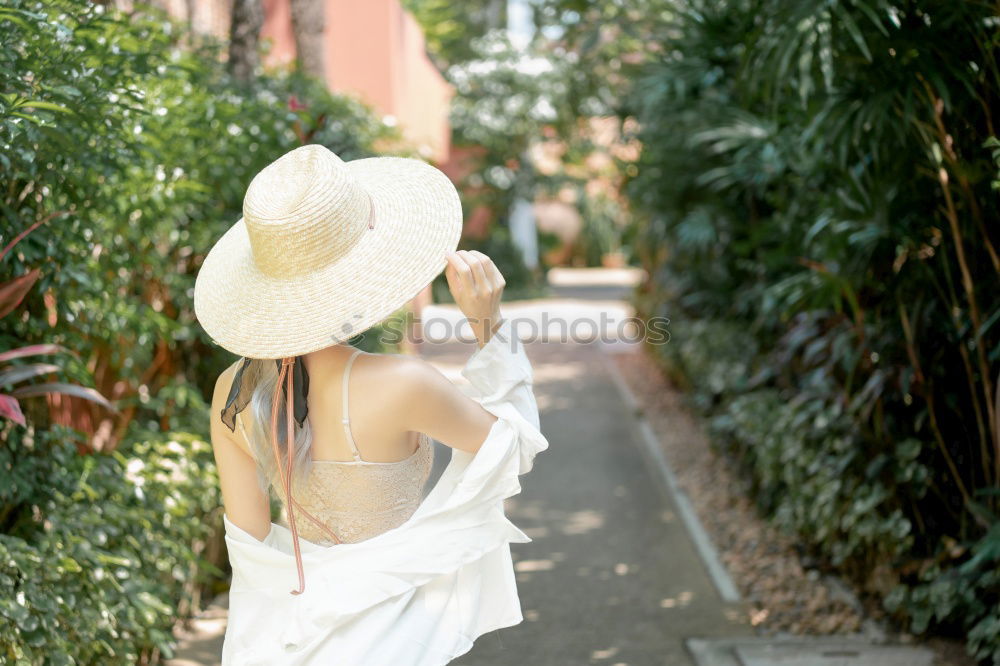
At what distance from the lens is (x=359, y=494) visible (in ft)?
7.15

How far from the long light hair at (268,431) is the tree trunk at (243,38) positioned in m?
4.62

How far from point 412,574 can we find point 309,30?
7.46 m

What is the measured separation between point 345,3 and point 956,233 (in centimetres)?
1050

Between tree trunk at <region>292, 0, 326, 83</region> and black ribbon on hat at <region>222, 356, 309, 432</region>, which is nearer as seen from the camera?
black ribbon on hat at <region>222, 356, 309, 432</region>

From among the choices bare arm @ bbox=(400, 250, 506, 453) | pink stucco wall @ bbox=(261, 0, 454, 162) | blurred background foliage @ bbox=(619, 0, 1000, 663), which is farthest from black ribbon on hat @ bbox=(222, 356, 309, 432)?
pink stucco wall @ bbox=(261, 0, 454, 162)

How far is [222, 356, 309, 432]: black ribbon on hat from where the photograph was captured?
2.09 m

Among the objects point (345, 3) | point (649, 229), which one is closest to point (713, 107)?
point (649, 229)

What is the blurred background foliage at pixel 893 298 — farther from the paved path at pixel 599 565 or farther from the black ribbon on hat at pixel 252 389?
the black ribbon on hat at pixel 252 389

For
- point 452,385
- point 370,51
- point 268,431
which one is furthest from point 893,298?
point 370,51

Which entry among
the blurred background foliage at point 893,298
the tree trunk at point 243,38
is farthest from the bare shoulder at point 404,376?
the tree trunk at point 243,38

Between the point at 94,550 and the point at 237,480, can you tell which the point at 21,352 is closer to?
the point at 94,550

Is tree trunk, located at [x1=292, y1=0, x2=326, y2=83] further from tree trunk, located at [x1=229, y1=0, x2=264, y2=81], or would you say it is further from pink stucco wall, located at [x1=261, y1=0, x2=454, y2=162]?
pink stucco wall, located at [x1=261, y1=0, x2=454, y2=162]

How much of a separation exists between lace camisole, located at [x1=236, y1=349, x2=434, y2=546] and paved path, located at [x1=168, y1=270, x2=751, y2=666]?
942mm

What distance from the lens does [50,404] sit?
3.50 m
